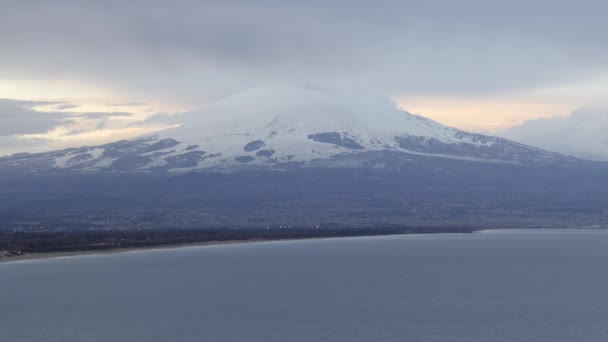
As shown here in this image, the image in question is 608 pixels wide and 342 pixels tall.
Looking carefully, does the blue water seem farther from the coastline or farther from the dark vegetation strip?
the dark vegetation strip

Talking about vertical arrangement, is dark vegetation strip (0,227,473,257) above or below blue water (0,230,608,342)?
above

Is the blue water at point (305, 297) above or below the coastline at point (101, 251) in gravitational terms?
below

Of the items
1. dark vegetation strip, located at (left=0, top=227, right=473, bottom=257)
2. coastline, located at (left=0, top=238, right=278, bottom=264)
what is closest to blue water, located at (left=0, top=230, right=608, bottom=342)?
coastline, located at (left=0, top=238, right=278, bottom=264)

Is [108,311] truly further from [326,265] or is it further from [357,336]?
[326,265]

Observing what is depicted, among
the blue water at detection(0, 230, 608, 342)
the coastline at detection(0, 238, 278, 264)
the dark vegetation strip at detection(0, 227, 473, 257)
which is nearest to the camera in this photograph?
the blue water at detection(0, 230, 608, 342)

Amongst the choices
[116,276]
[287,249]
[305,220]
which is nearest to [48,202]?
[305,220]

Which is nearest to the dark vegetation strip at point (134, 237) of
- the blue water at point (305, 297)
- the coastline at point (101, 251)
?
the coastline at point (101, 251)

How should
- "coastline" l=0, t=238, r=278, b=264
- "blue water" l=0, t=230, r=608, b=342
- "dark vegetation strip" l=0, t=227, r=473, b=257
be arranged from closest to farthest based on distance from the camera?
"blue water" l=0, t=230, r=608, b=342
"coastline" l=0, t=238, r=278, b=264
"dark vegetation strip" l=0, t=227, r=473, b=257

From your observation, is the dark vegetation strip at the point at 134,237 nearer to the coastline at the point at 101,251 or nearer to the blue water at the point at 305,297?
the coastline at the point at 101,251
